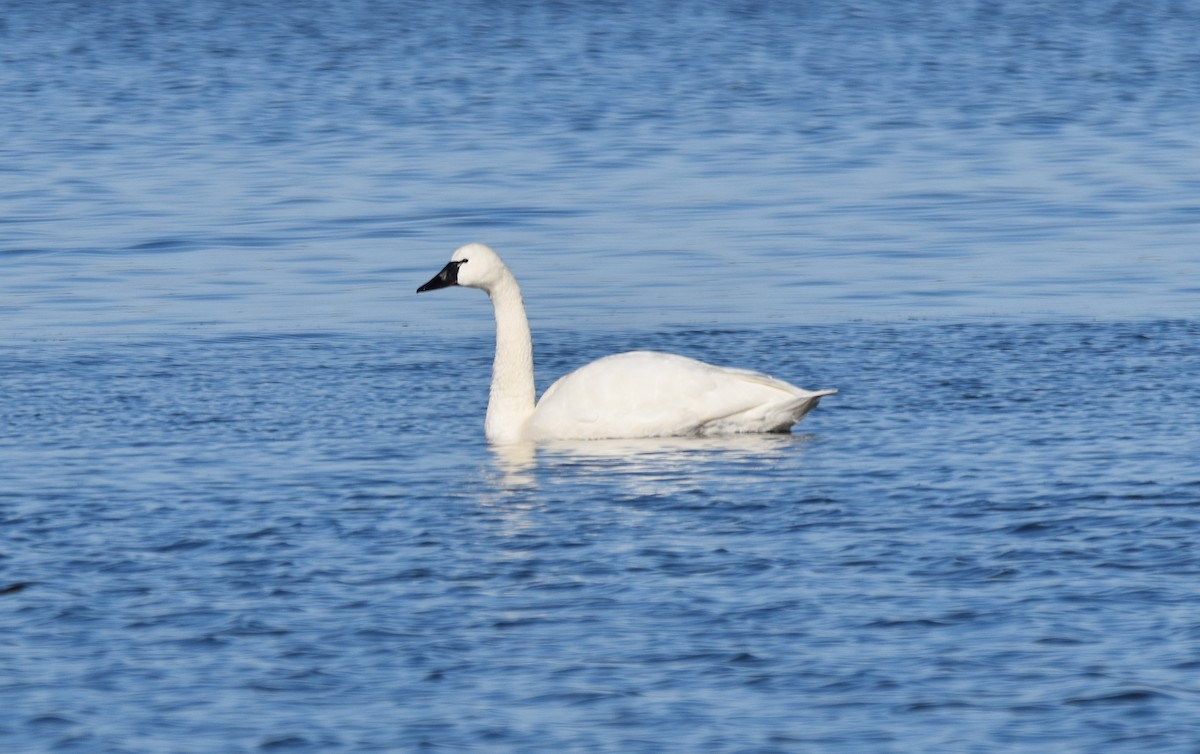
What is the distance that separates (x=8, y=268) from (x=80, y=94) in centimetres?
1706

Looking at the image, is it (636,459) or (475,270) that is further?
(475,270)

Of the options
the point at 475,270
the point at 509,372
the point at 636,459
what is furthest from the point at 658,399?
the point at 475,270

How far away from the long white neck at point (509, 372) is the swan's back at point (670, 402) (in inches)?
11.8

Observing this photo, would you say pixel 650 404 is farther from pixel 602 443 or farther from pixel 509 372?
pixel 509 372

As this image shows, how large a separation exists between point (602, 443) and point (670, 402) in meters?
0.47

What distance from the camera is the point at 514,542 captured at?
1188 centimetres

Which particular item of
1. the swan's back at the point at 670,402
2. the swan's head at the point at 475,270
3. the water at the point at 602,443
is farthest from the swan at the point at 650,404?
the swan's head at the point at 475,270

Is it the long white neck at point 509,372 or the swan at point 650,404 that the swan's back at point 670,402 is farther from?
the long white neck at point 509,372

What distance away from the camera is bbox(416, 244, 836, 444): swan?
49.1 ft

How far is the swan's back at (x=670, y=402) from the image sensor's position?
588 inches

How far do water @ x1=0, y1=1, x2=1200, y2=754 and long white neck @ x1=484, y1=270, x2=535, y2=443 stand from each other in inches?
16.5

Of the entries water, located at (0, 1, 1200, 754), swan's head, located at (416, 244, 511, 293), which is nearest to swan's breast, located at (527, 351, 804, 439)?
water, located at (0, 1, 1200, 754)

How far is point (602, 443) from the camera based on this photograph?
49.2ft

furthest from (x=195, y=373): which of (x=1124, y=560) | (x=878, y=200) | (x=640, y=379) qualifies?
(x=878, y=200)
